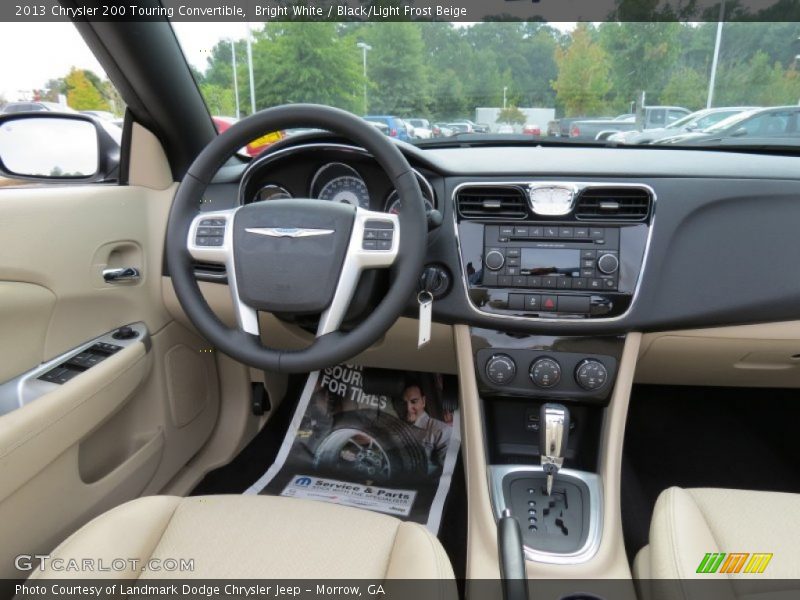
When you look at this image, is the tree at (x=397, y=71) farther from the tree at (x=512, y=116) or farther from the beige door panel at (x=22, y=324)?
the beige door panel at (x=22, y=324)

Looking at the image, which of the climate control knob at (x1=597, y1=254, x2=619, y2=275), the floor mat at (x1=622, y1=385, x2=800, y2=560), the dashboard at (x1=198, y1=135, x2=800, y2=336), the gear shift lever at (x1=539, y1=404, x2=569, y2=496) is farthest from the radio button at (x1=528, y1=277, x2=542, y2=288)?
the floor mat at (x1=622, y1=385, x2=800, y2=560)

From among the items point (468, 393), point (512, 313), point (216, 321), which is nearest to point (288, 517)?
point (216, 321)

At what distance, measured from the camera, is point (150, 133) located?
5.23 feet

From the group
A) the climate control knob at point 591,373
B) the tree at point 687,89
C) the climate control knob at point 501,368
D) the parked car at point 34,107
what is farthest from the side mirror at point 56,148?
the tree at point 687,89

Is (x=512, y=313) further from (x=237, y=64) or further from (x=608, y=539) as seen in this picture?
(x=237, y=64)

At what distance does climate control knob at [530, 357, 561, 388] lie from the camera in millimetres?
1408

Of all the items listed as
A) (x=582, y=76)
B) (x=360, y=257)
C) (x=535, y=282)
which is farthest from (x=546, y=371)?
(x=582, y=76)

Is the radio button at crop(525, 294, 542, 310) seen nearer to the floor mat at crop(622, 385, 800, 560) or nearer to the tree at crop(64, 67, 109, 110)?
the floor mat at crop(622, 385, 800, 560)

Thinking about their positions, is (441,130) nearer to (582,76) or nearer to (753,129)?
(582,76)

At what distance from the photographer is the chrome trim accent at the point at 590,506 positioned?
1.27 m

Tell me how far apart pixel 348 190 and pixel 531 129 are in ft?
1.91

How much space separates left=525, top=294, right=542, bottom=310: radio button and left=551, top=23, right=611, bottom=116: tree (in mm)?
560

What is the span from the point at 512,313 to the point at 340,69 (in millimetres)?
792

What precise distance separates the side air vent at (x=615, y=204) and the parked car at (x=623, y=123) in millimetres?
334
